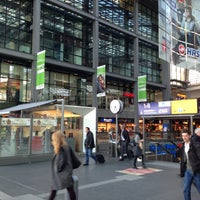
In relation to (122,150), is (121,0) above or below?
above

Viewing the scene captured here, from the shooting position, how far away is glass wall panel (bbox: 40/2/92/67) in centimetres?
3231

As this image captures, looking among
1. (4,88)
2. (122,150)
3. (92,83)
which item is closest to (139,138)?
(122,150)

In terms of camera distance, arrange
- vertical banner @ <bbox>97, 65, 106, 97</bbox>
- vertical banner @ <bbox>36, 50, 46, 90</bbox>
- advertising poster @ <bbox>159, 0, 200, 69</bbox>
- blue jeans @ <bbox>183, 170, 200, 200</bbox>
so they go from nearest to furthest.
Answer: blue jeans @ <bbox>183, 170, 200, 200</bbox> < advertising poster @ <bbox>159, 0, 200, 69</bbox> < vertical banner @ <bbox>36, 50, 46, 90</bbox> < vertical banner @ <bbox>97, 65, 106, 97</bbox>

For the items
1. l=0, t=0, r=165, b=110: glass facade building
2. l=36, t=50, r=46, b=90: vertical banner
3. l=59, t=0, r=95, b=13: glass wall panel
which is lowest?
l=36, t=50, r=46, b=90: vertical banner

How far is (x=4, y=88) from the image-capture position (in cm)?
2919

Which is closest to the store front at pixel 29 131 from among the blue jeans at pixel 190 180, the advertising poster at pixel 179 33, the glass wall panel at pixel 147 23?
the blue jeans at pixel 190 180

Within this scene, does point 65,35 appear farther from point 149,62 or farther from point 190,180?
point 190,180

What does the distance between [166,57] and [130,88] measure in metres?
24.9

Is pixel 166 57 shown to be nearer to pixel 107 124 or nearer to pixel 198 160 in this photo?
pixel 198 160

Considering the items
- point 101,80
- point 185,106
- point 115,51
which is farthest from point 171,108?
point 115,51

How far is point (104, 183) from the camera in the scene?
31.6 ft

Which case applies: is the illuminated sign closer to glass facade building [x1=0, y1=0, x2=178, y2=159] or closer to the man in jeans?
the man in jeans

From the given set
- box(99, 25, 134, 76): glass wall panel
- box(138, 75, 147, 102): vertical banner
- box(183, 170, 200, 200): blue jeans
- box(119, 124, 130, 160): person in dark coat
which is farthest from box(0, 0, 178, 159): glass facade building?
box(183, 170, 200, 200): blue jeans

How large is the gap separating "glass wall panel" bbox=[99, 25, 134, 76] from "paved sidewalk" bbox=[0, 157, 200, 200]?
26338 millimetres
